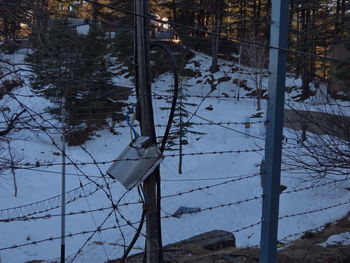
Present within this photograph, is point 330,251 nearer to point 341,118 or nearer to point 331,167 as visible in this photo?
point 331,167

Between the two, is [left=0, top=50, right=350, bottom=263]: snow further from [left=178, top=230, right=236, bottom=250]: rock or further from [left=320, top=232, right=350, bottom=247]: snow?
[left=320, top=232, right=350, bottom=247]: snow

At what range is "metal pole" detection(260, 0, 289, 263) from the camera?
271 cm

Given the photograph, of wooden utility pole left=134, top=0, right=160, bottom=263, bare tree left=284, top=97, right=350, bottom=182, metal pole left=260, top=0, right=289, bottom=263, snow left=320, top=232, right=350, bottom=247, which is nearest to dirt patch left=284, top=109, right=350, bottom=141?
bare tree left=284, top=97, right=350, bottom=182

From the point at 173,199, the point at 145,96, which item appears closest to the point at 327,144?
the point at 145,96

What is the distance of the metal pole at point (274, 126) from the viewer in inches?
107

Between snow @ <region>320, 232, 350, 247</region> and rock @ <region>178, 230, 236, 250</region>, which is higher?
snow @ <region>320, 232, 350, 247</region>

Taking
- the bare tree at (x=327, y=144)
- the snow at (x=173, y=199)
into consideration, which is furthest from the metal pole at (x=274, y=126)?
the snow at (x=173, y=199)

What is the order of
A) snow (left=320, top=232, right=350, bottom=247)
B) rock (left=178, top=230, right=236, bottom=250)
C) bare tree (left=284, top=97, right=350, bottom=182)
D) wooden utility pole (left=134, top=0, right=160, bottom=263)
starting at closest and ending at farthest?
wooden utility pole (left=134, top=0, right=160, bottom=263)
bare tree (left=284, top=97, right=350, bottom=182)
snow (left=320, top=232, right=350, bottom=247)
rock (left=178, top=230, right=236, bottom=250)

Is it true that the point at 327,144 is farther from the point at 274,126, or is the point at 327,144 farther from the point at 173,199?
the point at 173,199

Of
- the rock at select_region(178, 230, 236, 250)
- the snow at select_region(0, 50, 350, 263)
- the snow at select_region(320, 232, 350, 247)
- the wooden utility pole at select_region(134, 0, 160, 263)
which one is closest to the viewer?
the wooden utility pole at select_region(134, 0, 160, 263)

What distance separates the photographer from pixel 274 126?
277cm

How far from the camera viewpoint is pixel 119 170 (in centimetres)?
282

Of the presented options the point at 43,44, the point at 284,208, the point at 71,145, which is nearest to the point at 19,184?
the point at 71,145

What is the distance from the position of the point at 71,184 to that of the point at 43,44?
14.6m
